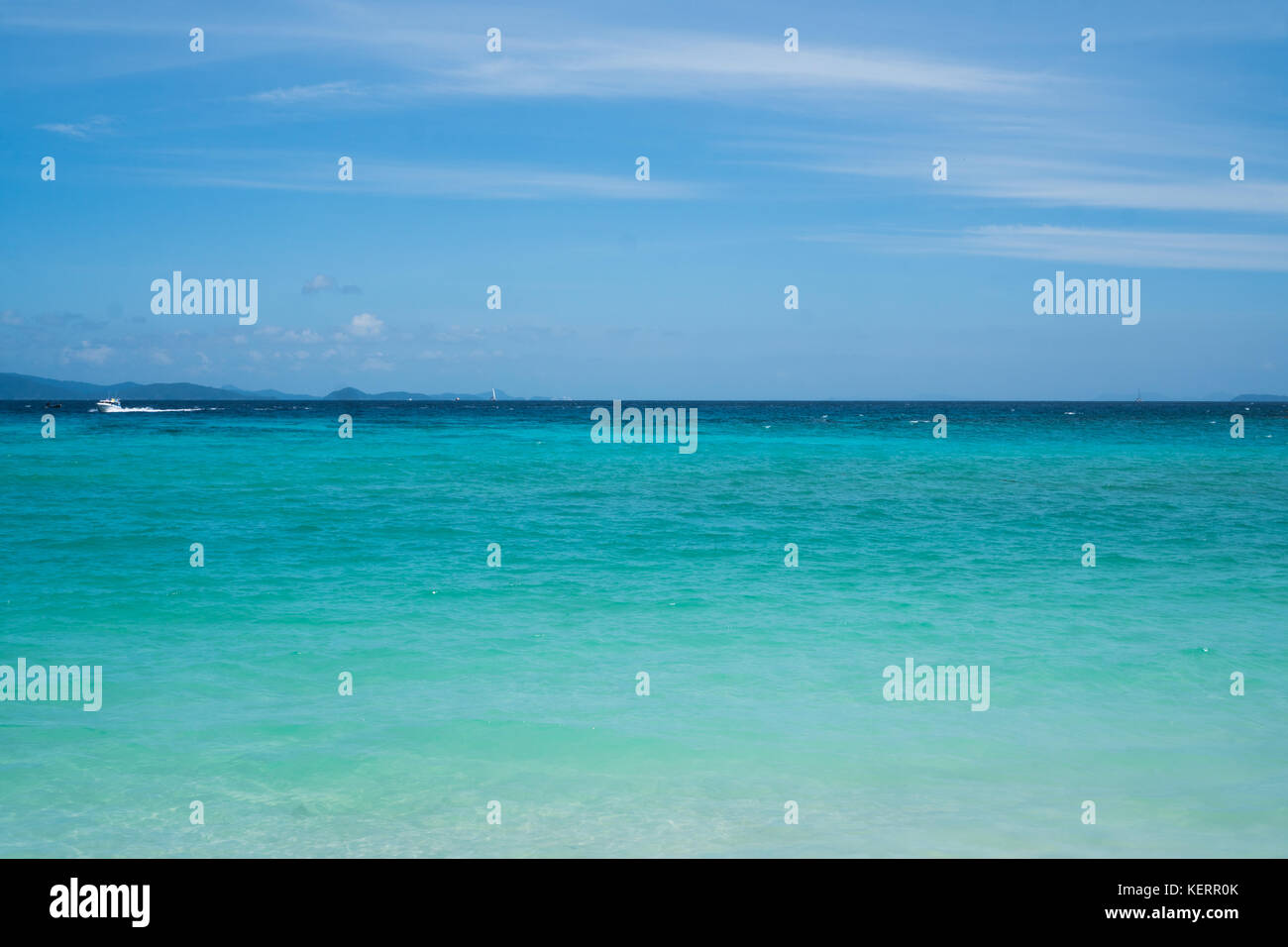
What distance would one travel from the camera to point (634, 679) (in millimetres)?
9531

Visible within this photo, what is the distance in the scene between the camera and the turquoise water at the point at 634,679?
6246 mm

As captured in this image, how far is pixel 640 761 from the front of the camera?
24.0ft

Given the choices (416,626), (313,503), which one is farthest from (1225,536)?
(313,503)

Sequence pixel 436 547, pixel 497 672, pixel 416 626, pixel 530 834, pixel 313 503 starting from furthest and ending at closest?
pixel 313 503 → pixel 436 547 → pixel 416 626 → pixel 497 672 → pixel 530 834

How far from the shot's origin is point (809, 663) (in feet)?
32.8

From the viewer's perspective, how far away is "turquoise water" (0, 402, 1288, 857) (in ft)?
20.5

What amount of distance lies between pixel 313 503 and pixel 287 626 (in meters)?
11.9

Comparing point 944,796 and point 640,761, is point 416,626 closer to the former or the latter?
point 640,761

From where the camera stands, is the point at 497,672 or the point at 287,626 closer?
the point at 497,672
